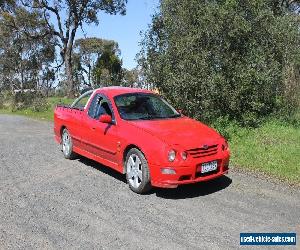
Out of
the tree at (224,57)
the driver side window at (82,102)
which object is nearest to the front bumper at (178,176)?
the driver side window at (82,102)

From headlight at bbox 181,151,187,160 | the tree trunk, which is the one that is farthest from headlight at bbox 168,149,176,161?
the tree trunk

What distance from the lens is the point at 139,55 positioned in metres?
14.0

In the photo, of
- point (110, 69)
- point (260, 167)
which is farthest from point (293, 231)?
point (110, 69)

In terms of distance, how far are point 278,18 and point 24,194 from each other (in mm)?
9584

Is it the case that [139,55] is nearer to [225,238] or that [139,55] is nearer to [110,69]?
[225,238]

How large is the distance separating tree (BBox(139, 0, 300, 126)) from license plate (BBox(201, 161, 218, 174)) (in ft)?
17.5

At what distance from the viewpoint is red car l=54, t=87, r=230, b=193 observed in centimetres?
638

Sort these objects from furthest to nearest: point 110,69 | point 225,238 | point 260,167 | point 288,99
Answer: point 110,69 < point 288,99 < point 260,167 < point 225,238

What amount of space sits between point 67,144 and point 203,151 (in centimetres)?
392

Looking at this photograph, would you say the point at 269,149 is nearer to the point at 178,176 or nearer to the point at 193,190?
the point at 193,190

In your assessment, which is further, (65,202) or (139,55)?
(139,55)

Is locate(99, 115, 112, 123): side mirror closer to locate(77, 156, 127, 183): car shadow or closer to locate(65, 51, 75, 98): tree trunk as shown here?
locate(77, 156, 127, 183): car shadow

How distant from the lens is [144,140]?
6.64 meters

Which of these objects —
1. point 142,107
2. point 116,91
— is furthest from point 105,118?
point 116,91
